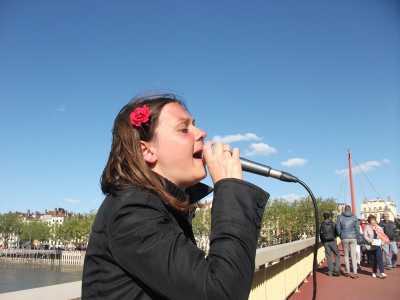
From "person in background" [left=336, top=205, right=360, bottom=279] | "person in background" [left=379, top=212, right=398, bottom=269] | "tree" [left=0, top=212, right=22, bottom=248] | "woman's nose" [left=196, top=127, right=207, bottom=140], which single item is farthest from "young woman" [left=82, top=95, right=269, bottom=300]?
"tree" [left=0, top=212, right=22, bottom=248]

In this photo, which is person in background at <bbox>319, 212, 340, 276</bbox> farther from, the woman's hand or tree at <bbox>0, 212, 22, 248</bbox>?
tree at <bbox>0, 212, 22, 248</bbox>

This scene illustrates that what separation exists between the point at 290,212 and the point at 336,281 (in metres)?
68.2

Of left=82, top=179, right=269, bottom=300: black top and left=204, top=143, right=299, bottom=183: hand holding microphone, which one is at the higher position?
left=204, top=143, right=299, bottom=183: hand holding microphone

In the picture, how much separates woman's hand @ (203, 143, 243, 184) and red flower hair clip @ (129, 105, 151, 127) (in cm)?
27

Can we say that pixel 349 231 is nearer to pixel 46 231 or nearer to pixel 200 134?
pixel 200 134

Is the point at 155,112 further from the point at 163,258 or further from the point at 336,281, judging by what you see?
the point at 336,281

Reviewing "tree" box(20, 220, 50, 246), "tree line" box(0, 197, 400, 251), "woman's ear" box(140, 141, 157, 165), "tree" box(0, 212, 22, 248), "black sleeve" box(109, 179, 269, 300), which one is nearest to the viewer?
"black sleeve" box(109, 179, 269, 300)

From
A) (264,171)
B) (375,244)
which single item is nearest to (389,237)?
(375,244)

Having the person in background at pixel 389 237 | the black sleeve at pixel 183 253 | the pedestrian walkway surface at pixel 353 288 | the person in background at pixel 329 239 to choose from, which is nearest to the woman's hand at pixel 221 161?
the black sleeve at pixel 183 253

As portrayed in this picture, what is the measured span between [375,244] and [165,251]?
1317cm

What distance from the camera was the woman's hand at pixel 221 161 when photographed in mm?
1646

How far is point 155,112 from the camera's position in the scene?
6.09 feet

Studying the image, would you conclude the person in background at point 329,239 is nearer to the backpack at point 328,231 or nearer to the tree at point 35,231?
the backpack at point 328,231

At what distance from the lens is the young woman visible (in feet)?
4.42
